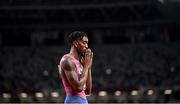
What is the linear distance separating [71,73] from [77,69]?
3.7 inches

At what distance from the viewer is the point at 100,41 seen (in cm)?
3494

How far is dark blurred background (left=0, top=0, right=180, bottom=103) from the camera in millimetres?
29516

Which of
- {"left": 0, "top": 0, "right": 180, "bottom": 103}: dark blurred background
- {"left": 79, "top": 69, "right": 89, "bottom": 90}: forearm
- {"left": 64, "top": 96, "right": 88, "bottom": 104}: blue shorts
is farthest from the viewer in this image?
{"left": 0, "top": 0, "right": 180, "bottom": 103}: dark blurred background

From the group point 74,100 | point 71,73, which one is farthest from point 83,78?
point 74,100

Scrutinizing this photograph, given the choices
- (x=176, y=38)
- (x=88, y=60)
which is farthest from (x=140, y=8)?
(x=88, y=60)

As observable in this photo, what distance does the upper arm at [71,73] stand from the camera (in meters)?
4.07

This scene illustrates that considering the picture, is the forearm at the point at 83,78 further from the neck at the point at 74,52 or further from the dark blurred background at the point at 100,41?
the dark blurred background at the point at 100,41

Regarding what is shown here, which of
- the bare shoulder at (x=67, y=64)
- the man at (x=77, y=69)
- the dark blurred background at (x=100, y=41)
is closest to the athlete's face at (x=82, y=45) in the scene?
the man at (x=77, y=69)

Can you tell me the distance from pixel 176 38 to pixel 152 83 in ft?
23.6

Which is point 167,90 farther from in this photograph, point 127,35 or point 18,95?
point 127,35

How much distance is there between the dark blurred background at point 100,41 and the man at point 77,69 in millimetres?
21311

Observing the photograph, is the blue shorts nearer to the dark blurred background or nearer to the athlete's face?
the athlete's face

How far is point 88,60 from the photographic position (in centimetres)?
410

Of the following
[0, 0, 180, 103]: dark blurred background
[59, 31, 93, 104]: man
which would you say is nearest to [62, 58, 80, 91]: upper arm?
[59, 31, 93, 104]: man
